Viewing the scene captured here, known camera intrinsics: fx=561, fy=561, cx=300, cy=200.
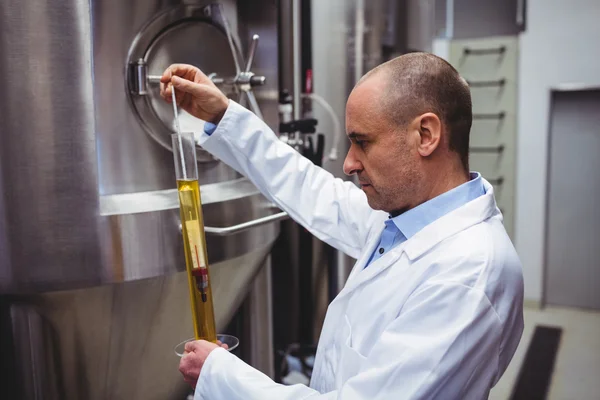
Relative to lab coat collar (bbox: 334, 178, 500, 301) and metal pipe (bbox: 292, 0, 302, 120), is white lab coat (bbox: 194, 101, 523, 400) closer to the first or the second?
lab coat collar (bbox: 334, 178, 500, 301)

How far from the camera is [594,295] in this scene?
12.4 feet

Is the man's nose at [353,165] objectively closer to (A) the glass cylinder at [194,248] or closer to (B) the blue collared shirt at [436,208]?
(B) the blue collared shirt at [436,208]

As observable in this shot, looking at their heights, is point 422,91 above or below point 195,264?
above

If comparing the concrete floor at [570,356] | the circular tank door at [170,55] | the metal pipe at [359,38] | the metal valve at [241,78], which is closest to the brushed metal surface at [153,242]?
the circular tank door at [170,55]

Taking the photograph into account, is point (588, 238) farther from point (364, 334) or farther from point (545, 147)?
point (364, 334)

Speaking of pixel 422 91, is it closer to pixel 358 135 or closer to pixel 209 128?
pixel 358 135

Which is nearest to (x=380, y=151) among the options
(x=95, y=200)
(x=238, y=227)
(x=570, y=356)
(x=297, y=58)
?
(x=238, y=227)

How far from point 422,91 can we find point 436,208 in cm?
20

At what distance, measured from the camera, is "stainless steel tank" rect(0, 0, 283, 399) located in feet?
3.21

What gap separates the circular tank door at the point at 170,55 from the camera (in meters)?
1.09

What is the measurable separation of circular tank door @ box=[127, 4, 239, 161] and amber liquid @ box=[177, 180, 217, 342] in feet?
0.74

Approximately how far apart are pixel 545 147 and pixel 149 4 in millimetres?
3134

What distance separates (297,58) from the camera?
2.17 metres

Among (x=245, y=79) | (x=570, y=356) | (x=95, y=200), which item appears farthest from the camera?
(x=570, y=356)
